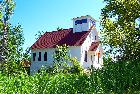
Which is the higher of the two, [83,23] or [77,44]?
[83,23]

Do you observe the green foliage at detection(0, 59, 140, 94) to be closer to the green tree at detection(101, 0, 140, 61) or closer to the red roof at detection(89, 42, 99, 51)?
the green tree at detection(101, 0, 140, 61)

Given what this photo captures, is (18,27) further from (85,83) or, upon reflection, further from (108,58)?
(85,83)

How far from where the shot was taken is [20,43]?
5512 centimetres

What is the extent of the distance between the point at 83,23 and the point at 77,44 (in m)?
3.86

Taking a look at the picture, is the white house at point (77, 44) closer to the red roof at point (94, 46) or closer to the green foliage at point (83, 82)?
the red roof at point (94, 46)

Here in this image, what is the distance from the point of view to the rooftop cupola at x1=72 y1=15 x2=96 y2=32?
162ft

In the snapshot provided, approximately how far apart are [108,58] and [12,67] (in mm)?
24561

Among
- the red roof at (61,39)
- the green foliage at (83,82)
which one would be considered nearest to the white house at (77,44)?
the red roof at (61,39)

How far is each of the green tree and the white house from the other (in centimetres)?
2089

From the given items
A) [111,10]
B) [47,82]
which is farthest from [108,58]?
[47,82]

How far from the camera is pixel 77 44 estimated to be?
47.8 meters

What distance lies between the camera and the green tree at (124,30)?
2541 centimetres

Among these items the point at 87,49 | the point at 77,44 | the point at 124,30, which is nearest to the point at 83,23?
the point at 77,44

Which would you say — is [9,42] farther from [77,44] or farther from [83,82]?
[83,82]
